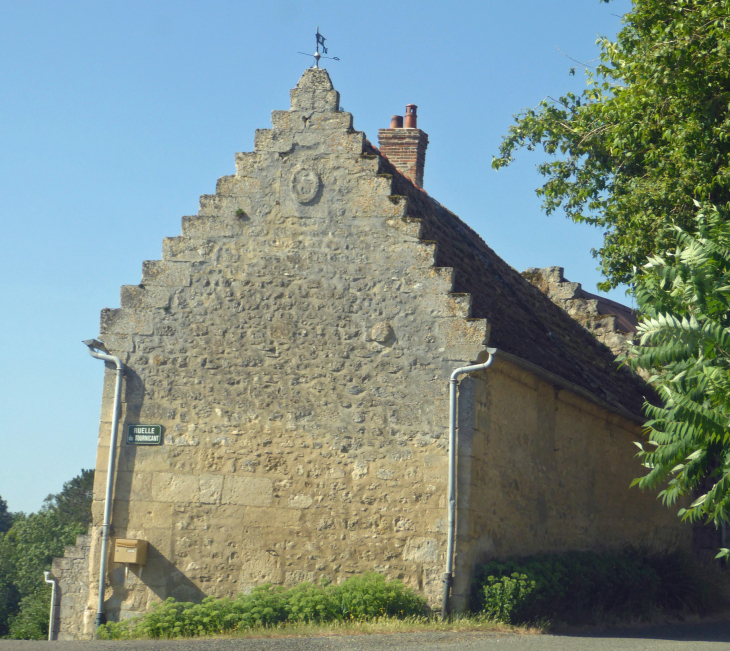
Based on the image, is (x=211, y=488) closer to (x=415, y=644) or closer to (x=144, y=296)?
(x=144, y=296)

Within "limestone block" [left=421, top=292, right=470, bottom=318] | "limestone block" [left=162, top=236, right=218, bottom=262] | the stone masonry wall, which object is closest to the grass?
"limestone block" [left=421, top=292, right=470, bottom=318]

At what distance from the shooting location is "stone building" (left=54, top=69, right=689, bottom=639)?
38.0 ft

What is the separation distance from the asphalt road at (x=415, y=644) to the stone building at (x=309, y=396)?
47.8 inches

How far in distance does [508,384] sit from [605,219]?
354cm

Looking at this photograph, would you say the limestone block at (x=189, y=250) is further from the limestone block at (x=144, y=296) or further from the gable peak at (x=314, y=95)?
the gable peak at (x=314, y=95)

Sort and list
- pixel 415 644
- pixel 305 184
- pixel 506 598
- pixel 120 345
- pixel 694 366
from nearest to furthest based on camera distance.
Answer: pixel 694 366, pixel 415 644, pixel 506 598, pixel 120 345, pixel 305 184

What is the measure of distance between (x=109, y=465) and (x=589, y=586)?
6516 millimetres

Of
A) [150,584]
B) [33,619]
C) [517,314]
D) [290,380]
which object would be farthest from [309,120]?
[33,619]

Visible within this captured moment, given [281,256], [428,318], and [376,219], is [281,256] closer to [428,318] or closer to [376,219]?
[376,219]

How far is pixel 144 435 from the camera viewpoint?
12164 millimetres

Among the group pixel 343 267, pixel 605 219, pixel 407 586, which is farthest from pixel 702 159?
pixel 407 586

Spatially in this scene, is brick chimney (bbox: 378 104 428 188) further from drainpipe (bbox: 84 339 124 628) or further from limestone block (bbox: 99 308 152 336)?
drainpipe (bbox: 84 339 124 628)

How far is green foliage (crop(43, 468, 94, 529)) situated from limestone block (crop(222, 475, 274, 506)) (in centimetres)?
4796

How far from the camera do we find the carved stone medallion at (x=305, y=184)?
12.5m
